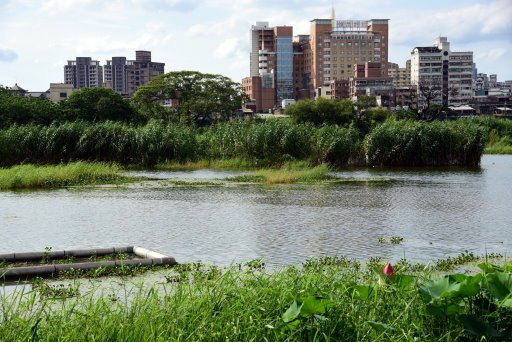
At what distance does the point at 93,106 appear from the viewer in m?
57.3

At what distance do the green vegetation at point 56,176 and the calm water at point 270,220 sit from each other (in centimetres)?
202

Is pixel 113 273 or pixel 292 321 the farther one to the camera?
pixel 113 273

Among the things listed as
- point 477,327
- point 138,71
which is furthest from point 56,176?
point 138,71

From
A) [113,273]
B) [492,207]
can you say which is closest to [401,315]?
[113,273]

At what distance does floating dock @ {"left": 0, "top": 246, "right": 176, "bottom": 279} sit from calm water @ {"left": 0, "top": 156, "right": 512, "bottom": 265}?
942mm

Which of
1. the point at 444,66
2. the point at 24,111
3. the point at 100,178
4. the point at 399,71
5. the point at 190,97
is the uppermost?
the point at 399,71

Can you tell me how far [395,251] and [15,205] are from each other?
1260 centimetres

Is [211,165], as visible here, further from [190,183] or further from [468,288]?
[468,288]

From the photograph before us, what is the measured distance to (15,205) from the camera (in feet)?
72.5

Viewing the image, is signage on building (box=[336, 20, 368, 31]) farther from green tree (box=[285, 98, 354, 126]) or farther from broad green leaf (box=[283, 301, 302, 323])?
broad green leaf (box=[283, 301, 302, 323])

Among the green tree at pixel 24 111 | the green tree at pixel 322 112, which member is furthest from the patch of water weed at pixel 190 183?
the green tree at pixel 322 112

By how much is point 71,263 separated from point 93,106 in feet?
154

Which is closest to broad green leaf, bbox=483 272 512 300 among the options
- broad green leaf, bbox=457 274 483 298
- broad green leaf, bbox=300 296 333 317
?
broad green leaf, bbox=457 274 483 298

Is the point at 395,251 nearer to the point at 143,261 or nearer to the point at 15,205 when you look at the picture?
the point at 143,261
